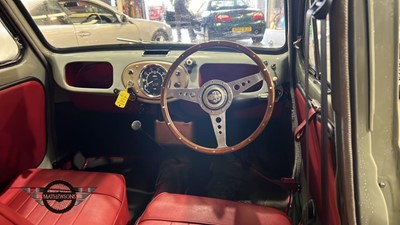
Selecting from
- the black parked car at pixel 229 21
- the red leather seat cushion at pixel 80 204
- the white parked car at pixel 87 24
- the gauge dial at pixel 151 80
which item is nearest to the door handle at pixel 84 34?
the white parked car at pixel 87 24

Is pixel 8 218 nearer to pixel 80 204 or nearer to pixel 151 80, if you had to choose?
pixel 80 204

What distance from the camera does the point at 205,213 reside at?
1.34 metres

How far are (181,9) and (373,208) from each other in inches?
67.4

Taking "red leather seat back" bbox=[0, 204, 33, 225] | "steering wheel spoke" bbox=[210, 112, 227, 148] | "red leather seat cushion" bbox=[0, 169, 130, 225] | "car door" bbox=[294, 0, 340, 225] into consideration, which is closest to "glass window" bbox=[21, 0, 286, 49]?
"car door" bbox=[294, 0, 340, 225]

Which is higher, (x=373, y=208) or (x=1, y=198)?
(x=373, y=208)

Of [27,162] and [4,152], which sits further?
[27,162]

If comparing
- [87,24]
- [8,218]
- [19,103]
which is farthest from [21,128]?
[8,218]

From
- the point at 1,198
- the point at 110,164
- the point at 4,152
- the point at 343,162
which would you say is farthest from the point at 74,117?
the point at 343,162

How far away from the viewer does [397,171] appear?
749 millimetres

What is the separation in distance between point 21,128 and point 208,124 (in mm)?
1061

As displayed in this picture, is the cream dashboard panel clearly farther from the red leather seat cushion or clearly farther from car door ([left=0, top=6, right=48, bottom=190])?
the red leather seat cushion

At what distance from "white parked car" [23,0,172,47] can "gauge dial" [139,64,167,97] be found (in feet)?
0.92

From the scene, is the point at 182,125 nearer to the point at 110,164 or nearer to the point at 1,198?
the point at 110,164

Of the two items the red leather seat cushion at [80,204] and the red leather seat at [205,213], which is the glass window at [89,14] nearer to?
the red leather seat cushion at [80,204]
